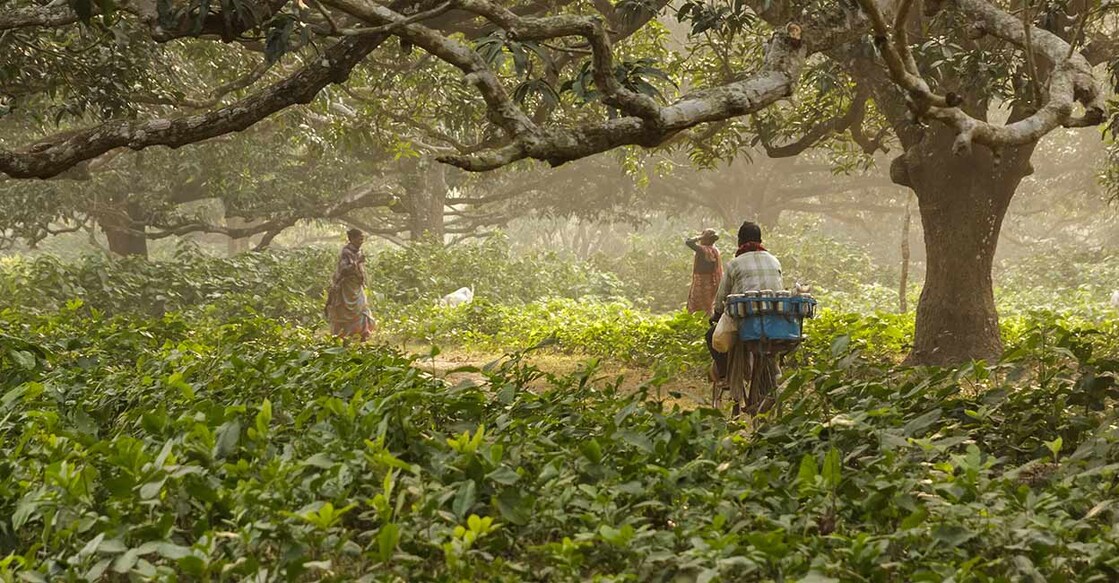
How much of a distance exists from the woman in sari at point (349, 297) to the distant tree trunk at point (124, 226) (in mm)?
13550

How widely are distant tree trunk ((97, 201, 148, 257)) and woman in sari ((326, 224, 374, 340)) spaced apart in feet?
44.5

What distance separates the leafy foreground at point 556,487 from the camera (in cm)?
307

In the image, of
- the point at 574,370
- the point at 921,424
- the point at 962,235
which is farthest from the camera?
the point at 962,235

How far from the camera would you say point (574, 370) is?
9.58 meters

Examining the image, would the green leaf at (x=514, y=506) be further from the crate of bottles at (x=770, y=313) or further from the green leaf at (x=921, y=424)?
the crate of bottles at (x=770, y=313)

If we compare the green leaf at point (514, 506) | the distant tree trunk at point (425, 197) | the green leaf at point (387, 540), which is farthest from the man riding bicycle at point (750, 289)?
the distant tree trunk at point (425, 197)

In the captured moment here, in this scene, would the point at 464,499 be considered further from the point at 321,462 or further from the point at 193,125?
the point at 193,125

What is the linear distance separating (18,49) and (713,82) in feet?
26.9

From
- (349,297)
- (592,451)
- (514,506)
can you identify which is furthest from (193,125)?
(349,297)

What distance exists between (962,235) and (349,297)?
26.3ft

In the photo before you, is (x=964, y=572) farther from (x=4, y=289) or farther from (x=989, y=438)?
(x=4, y=289)

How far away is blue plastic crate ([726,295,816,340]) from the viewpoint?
734cm

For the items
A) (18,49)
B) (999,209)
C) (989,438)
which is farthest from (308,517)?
(999,209)

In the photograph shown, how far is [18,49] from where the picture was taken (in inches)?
348
